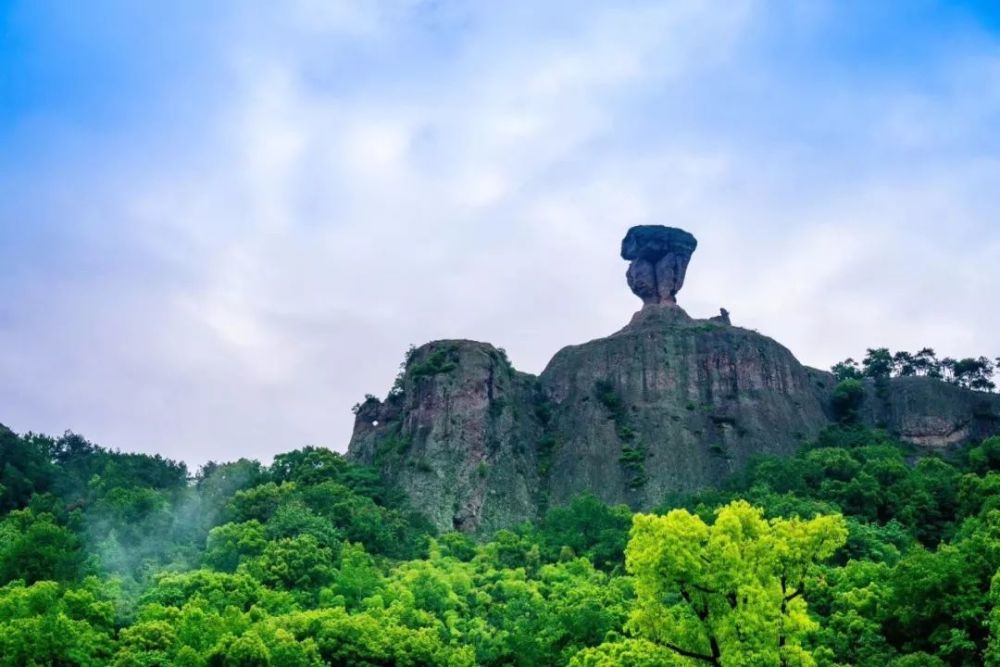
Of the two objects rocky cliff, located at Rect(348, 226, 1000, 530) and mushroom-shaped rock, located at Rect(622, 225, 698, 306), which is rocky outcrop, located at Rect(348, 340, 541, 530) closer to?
rocky cliff, located at Rect(348, 226, 1000, 530)

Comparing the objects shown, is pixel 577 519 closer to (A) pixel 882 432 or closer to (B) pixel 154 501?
(B) pixel 154 501

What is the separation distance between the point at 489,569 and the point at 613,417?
32330 millimetres

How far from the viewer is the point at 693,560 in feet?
84.5

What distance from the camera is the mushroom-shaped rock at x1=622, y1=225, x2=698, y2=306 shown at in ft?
332

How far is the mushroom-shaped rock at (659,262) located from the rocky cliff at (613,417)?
8.00 feet

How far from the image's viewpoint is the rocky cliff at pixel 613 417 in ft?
269

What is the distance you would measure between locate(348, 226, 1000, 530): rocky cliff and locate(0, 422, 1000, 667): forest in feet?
14.8

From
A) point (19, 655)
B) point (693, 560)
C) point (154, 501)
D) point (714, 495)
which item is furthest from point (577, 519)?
point (693, 560)

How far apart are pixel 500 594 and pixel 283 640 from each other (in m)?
17.1

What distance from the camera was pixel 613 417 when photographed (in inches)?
3546

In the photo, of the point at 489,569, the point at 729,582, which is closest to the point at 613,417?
the point at 489,569

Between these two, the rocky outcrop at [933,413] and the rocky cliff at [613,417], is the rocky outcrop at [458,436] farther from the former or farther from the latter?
the rocky outcrop at [933,413]

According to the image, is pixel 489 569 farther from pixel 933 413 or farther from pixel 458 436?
pixel 933 413

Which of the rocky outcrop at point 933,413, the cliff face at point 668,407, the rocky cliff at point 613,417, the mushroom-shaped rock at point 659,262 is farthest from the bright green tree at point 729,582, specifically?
the mushroom-shaped rock at point 659,262
